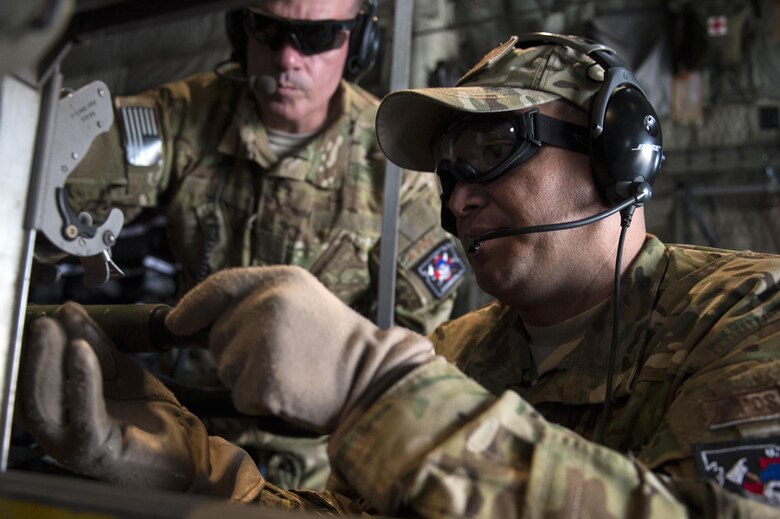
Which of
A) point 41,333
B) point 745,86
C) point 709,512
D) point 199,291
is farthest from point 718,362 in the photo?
point 745,86

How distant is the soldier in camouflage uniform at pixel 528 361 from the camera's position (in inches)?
31.3

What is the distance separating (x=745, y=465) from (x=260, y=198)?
1843 millimetres

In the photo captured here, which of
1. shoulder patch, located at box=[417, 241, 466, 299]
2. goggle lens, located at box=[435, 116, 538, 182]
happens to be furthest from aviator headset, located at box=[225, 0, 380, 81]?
goggle lens, located at box=[435, 116, 538, 182]

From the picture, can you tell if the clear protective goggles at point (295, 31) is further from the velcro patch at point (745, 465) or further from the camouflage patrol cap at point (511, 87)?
the velcro patch at point (745, 465)

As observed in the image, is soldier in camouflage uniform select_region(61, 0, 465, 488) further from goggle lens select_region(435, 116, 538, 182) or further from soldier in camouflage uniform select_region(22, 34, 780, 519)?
goggle lens select_region(435, 116, 538, 182)

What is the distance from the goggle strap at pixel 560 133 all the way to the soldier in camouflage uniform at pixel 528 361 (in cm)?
2

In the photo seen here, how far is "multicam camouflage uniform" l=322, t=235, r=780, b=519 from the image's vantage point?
78 cm

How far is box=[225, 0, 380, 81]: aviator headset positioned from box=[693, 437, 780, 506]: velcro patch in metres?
1.75

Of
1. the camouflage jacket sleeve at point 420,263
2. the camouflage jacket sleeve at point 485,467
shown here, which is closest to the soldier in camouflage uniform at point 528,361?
the camouflage jacket sleeve at point 485,467

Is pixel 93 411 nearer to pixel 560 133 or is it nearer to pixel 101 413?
pixel 101 413

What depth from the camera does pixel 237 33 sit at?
2.46 m

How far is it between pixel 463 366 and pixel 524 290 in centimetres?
24

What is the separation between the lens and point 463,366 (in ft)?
5.04

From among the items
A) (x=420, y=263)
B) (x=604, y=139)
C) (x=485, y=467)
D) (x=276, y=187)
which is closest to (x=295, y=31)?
(x=276, y=187)
